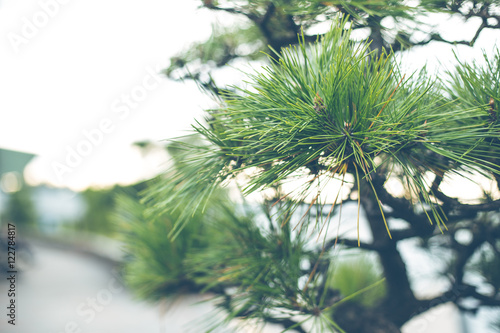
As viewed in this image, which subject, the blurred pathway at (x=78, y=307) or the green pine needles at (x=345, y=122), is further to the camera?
the blurred pathway at (x=78, y=307)

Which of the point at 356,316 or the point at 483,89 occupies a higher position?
the point at 483,89

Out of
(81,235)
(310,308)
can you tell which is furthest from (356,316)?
(81,235)

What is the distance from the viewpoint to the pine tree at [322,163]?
295mm

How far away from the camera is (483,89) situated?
336 millimetres

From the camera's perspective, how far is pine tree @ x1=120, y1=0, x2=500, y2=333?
0.30m

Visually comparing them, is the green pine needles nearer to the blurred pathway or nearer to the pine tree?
the pine tree

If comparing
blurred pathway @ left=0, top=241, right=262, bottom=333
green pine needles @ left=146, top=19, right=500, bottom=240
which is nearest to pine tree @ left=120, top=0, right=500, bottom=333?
green pine needles @ left=146, top=19, right=500, bottom=240

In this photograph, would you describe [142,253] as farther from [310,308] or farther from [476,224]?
[476,224]

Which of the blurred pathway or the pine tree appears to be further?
the blurred pathway

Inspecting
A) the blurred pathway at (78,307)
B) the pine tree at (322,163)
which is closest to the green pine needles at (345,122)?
the pine tree at (322,163)

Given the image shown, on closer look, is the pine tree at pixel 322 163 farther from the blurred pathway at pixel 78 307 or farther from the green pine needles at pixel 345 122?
the blurred pathway at pixel 78 307

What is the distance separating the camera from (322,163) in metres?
0.34

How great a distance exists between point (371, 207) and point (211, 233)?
0.29 metres

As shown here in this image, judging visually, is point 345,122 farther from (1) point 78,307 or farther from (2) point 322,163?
(1) point 78,307
